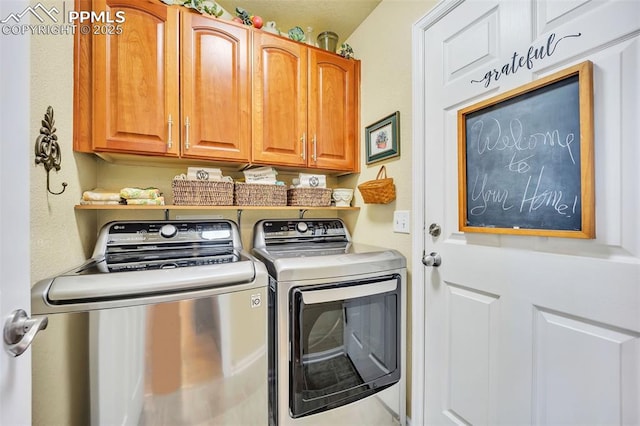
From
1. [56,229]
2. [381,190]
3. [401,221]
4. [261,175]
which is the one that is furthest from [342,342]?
[56,229]

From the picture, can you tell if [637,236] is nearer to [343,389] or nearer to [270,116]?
[343,389]

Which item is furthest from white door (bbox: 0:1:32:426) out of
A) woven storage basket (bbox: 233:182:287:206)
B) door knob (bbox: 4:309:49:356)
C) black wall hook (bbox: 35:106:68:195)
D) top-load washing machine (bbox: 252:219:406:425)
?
woven storage basket (bbox: 233:182:287:206)

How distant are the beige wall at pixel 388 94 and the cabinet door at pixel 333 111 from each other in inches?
2.9

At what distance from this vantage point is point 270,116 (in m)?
1.62

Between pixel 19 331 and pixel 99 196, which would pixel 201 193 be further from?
pixel 19 331

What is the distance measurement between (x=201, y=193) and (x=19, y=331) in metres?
0.99

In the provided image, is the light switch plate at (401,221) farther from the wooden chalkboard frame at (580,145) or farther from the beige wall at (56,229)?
the beige wall at (56,229)

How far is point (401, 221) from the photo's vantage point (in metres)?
1.52

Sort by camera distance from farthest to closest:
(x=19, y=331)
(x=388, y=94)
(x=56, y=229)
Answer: (x=388, y=94)
(x=56, y=229)
(x=19, y=331)

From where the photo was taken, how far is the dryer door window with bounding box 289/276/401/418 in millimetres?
1193

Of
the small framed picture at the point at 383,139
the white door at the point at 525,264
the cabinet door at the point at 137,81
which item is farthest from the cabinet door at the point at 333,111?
the cabinet door at the point at 137,81

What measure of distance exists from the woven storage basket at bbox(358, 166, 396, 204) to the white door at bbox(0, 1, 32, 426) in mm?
1384

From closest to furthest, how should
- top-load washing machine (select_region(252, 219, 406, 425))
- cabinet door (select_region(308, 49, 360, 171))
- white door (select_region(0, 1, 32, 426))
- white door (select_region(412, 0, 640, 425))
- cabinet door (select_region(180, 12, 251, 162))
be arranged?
white door (select_region(0, 1, 32, 426))
white door (select_region(412, 0, 640, 425))
top-load washing machine (select_region(252, 219, 406, 425))
cabinet door (select_region(180, 12, 251, 162))
cabinet door (select_region(308, 49, 360, 171))

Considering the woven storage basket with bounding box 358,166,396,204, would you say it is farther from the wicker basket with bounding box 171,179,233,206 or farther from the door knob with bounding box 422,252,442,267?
the wicker basket with bounding box 171,179,233,206
